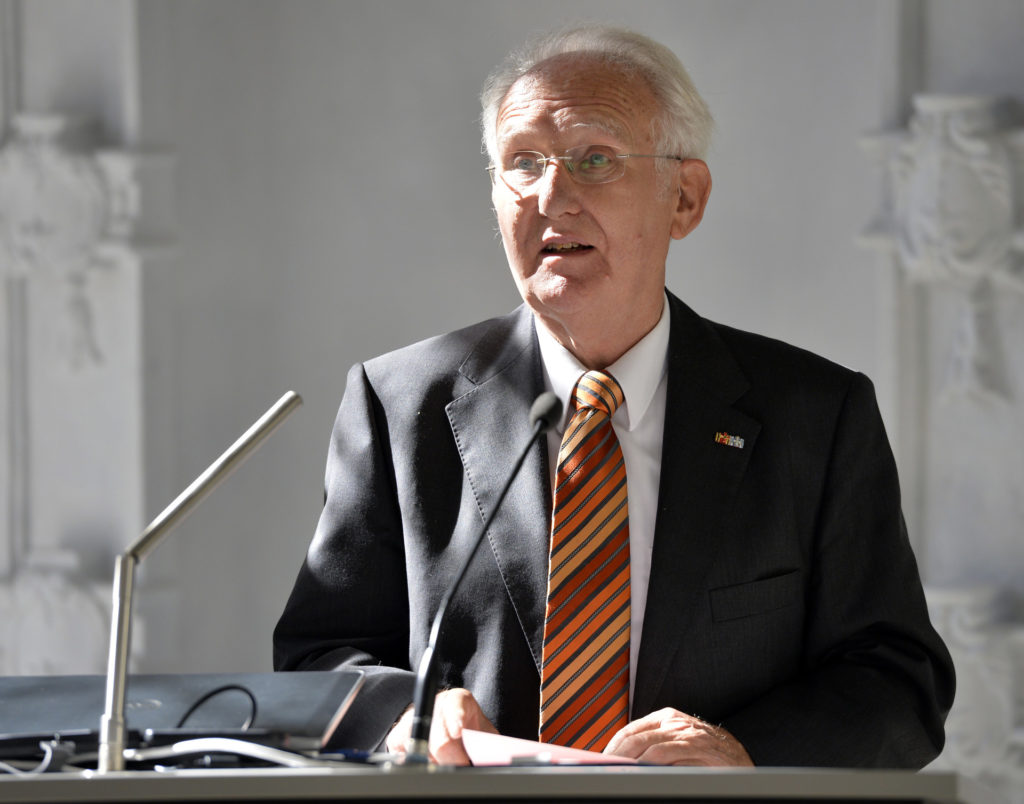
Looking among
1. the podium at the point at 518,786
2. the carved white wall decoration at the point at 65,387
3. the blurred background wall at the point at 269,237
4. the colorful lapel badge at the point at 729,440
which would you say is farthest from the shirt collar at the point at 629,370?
the carved white wall decoration at the point at 65,387

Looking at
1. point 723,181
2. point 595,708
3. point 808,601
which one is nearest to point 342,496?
point 595,708

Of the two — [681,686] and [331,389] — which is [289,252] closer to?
[331,389]

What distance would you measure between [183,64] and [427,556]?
9.15 ft

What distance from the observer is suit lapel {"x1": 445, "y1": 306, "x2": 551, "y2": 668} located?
2.33 m

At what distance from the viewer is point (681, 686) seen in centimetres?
228

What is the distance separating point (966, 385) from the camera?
3928 mm

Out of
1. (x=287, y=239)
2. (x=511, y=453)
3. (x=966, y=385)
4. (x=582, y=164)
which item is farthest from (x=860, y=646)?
(x=287, y=239)

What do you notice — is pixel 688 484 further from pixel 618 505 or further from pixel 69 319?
pixel 69 319

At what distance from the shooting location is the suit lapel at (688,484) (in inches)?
89.5

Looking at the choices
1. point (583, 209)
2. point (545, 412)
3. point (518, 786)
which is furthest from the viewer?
point (583, 209)

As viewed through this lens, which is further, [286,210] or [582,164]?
[286,210]

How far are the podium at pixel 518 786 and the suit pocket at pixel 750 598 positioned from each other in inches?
40.6

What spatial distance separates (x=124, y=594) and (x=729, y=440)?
1.08 m

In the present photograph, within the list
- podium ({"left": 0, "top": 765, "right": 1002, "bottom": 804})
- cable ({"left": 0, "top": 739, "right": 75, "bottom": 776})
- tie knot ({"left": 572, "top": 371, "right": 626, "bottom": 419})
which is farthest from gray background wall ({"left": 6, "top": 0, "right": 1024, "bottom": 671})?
podium ({"left": 0, "top": 765, "right": 1002, "bottom": 804})
